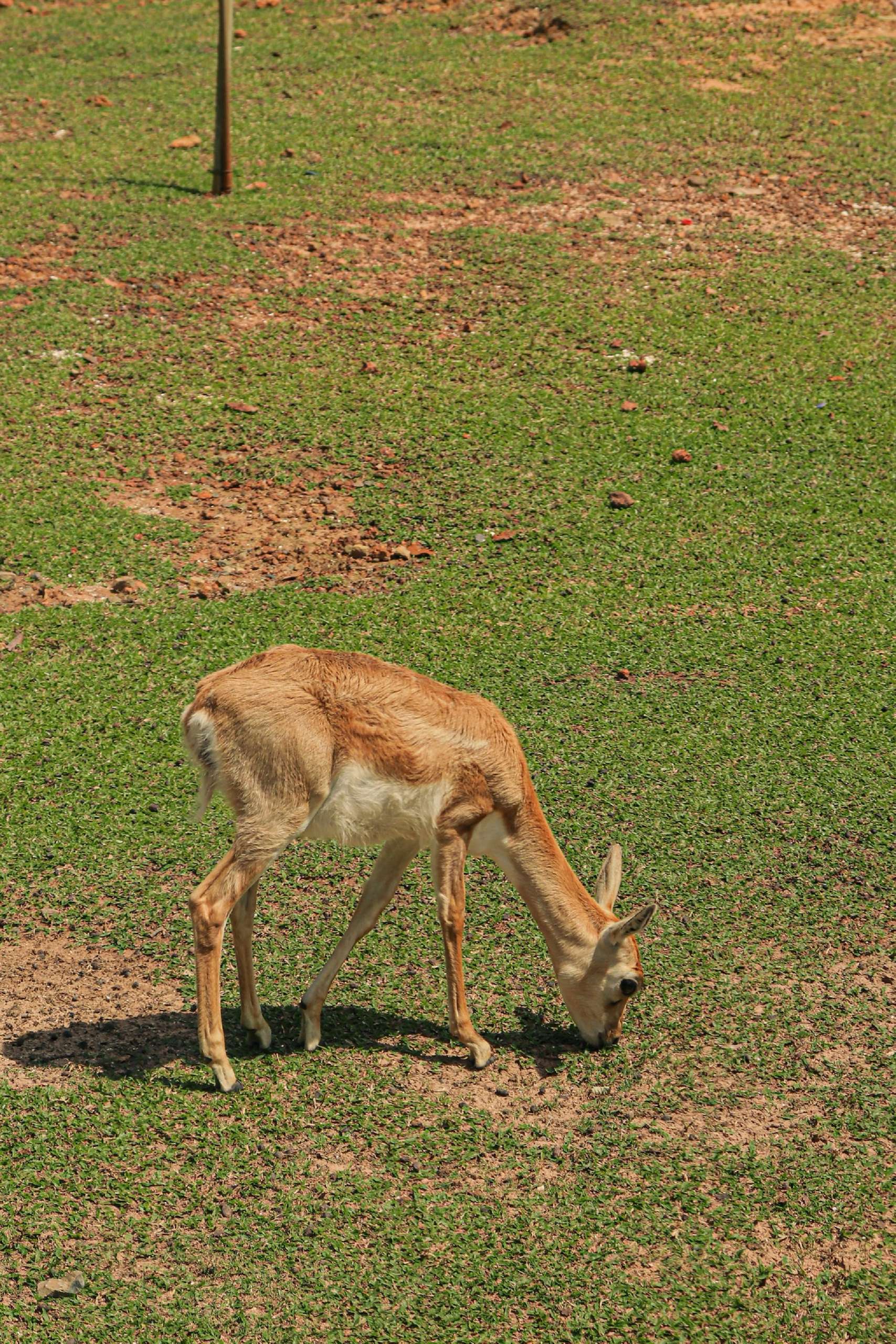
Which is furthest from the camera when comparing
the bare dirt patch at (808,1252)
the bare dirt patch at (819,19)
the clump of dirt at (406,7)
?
the clump of dirt at (406,7)

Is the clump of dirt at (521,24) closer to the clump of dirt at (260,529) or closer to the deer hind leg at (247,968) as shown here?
the clump of dirt at (260,529)

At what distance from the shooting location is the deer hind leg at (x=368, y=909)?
614 cm

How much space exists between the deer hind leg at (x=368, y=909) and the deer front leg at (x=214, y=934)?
428mm

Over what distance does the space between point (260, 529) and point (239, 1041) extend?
4.76 m

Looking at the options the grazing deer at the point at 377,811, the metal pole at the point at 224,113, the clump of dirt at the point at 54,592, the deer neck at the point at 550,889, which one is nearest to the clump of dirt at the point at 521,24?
the metal pole at the point at 224,113

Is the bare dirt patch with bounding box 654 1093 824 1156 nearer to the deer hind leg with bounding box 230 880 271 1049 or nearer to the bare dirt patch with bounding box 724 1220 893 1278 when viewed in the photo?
the bare dirt patch with bounding box 724 1220 893 1278

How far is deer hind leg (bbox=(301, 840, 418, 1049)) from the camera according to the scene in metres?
6.14

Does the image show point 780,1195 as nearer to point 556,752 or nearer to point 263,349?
point 556,752

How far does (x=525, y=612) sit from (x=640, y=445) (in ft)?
8.00

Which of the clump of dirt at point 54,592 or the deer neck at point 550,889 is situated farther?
the clump of dirt at point 54,592

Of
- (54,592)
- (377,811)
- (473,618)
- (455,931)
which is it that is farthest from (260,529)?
(455,931)

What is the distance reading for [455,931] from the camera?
607 centimetres

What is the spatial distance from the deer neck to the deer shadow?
396 millimetres

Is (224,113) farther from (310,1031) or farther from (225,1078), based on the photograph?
(225,1078)
